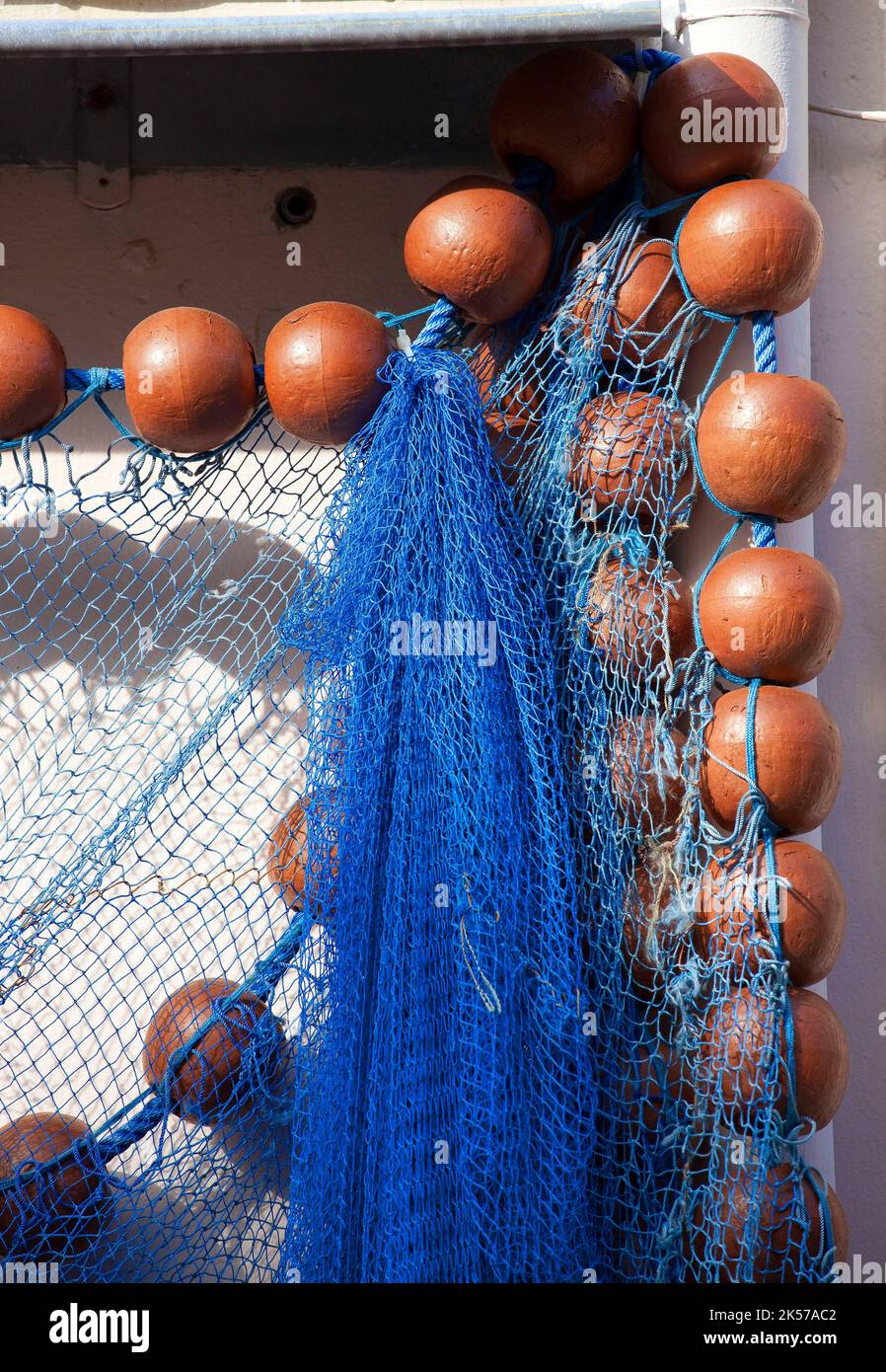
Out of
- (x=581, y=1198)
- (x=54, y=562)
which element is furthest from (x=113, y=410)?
(x=581, y=1198)

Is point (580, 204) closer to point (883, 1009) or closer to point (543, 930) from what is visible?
point (543, 930)

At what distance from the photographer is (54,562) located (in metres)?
1.90

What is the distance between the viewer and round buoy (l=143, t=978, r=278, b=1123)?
156 centimetres

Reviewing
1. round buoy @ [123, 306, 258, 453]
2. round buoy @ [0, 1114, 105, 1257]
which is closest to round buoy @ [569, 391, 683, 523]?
round buoy @ [123, 306, 258, 453]

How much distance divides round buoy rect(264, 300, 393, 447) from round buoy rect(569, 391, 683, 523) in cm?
25

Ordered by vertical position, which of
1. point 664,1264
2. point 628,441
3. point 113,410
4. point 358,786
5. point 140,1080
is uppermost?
point 113,410

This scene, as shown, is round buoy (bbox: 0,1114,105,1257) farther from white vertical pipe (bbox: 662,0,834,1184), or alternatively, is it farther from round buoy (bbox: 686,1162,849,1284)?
white vertical pipe (bbox: 662,0,834,1184)

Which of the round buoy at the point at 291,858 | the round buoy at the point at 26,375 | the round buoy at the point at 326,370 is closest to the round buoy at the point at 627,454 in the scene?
the round buoy at the point at 326,370

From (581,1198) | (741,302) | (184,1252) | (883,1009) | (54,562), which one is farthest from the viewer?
(54,562)

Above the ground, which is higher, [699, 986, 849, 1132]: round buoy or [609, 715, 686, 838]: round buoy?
[609, 715, 686, 838]: round buoy

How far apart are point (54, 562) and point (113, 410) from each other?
25cm

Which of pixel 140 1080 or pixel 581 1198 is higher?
pixel 140 1080

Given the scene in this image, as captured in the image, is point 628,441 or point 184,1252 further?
point 184,1252

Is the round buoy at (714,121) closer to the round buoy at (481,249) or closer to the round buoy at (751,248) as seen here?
the round buoy at (751,248)
